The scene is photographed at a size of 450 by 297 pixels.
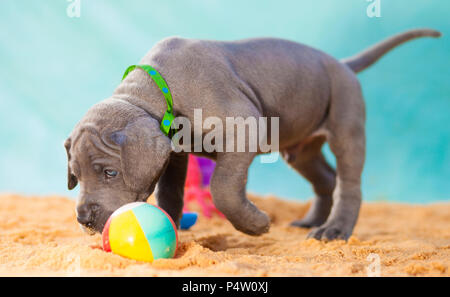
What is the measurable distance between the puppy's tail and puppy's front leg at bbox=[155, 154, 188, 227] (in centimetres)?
168

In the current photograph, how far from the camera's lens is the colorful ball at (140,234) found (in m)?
1.87

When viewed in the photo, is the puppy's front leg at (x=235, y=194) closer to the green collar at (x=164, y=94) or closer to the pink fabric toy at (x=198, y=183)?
the green collar at (x=164, y=94)

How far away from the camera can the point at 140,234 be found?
6.19ft

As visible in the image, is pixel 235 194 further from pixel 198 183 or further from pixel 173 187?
pixel 198 183

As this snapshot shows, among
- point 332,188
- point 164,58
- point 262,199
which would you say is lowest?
point 262,199

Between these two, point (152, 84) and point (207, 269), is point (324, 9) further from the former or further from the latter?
point (207, 269)

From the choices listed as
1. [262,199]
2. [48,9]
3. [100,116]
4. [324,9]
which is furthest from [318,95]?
[48,9]

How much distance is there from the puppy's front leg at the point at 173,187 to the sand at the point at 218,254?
0.21m

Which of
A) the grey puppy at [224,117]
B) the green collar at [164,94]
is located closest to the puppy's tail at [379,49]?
the grey puppy at [224,117]

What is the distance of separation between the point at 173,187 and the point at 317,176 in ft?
4.89

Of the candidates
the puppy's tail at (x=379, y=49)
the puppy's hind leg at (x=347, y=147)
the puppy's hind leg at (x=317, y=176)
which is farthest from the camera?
the puppy's hind leg at (x=317, y=176)

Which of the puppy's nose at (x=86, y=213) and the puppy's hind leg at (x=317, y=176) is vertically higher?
the puppy's nose at (x=86, y=213)

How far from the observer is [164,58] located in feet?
8.25
